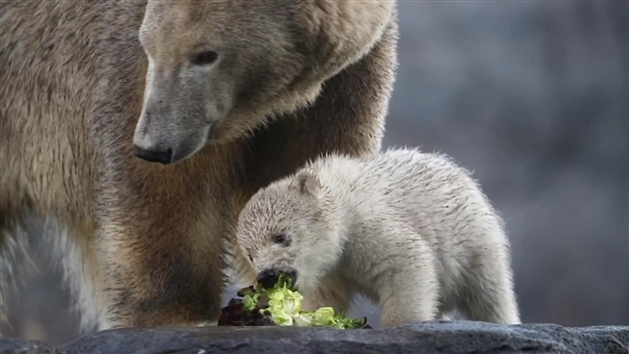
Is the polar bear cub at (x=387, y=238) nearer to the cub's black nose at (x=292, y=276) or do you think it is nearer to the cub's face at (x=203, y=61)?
the cub's black nose at (x=292, y=276)

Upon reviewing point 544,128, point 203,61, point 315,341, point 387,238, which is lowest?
point 315,341

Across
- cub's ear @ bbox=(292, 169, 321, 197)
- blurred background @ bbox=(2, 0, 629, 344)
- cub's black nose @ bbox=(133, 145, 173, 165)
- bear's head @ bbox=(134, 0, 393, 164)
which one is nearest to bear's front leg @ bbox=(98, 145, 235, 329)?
bear's head @ bbox=(134, 0, 393, 164)

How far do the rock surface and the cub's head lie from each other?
0.29m

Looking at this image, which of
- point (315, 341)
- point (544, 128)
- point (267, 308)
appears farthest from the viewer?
point (544, 128)

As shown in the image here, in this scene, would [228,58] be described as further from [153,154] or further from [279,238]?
[279,238]

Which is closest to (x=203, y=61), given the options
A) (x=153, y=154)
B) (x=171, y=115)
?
(x=171, y=115)

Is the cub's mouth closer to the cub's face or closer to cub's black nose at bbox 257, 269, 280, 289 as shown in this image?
cub's black nose at bbox 257, 269, 280, 289

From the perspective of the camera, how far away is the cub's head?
2.47 meters

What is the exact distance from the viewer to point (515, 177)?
6332mm

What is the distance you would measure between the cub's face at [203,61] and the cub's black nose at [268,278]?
0.40 m

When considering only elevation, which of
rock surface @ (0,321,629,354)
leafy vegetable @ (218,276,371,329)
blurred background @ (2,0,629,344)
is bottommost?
rock surface @ (0,321,629,354)

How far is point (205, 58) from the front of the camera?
2.64m

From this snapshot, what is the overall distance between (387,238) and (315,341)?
0.56 metres

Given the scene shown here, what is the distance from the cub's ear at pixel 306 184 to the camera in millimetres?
2602
